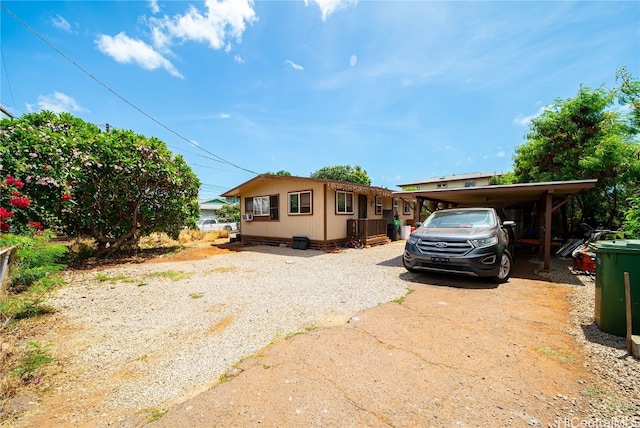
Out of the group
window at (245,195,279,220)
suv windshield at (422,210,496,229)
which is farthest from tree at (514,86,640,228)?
window at (245,195,279,220)

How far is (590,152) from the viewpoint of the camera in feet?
30.2

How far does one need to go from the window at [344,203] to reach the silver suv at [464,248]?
5850 mm

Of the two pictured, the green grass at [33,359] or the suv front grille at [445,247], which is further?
the suv front grille at [445,247]

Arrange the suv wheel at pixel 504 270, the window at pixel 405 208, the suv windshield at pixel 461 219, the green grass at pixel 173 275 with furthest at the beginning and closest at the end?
the window at pixel 405 208 < the green grass at pixel 173 275 < the suv windshield at pixel 461 219 < the suv wheel at pixel 504 270

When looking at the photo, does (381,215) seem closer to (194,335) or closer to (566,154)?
(566,154)

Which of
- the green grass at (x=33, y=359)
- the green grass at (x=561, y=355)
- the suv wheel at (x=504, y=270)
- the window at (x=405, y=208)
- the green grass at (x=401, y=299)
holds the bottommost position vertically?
the green grass at (x=33, y=359)

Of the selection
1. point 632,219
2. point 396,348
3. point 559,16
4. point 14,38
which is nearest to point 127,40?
point 14,38

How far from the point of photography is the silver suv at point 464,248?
16.8ft

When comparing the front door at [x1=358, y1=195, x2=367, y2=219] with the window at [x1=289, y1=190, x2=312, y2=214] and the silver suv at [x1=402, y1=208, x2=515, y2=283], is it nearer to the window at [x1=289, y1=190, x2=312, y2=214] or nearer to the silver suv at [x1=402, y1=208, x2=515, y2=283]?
the window at [x1=289, y1=190, x2=312, y2=214]

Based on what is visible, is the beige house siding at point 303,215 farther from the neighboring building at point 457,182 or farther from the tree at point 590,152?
the neighboring building at point 457,182

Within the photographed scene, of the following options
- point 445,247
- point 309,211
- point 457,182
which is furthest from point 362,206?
point 457,182

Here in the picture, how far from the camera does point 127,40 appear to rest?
9211mm

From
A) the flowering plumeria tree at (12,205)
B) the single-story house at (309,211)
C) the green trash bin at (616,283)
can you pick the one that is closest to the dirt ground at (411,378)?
the green trash bin at (616,283)

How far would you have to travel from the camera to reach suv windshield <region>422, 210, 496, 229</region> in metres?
6.03
